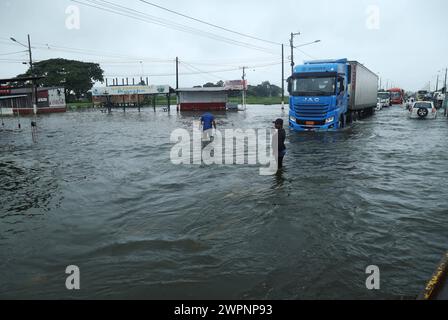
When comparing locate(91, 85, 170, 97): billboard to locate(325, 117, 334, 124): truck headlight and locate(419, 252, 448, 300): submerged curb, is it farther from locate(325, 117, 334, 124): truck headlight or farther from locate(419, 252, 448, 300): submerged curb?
locate(419, 252, 448, 300): submerged curb

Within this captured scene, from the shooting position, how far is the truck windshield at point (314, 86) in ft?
62.1

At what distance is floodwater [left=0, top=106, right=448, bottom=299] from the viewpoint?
15.6ft

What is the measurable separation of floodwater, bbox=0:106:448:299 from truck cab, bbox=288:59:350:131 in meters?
6.73

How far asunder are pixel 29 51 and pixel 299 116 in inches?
1724

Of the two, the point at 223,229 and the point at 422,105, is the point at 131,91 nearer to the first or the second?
the point at 422,105

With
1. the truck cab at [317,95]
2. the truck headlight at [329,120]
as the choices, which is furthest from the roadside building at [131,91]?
the truck headlight at [329,120]

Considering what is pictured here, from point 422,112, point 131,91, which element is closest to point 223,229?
point 422,112

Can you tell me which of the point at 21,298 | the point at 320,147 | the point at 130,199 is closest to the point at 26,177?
the point at 130,199

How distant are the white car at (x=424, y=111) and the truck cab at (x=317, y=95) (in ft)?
52.4

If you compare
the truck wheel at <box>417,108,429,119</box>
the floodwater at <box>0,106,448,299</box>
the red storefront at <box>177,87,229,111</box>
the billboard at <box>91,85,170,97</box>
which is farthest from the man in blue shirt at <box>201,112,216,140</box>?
the billboard at <box>91,85,170,97</box>

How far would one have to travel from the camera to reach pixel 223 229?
6664mm

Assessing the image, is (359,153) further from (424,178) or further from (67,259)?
(67,259)

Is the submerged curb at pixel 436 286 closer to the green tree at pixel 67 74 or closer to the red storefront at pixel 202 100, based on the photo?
the red storefront at pixel 202 100

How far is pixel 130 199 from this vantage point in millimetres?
8789
